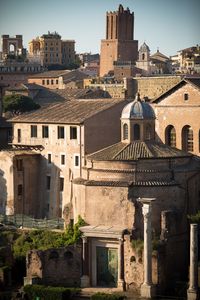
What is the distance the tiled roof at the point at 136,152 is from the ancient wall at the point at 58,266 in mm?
4049

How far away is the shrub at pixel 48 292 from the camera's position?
138 ft

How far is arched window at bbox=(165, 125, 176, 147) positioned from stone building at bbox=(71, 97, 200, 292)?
5919 millimetres

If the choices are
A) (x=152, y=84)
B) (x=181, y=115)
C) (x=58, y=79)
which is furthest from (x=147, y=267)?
(x=58, y=79)

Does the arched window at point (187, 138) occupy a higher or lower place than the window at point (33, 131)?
lower

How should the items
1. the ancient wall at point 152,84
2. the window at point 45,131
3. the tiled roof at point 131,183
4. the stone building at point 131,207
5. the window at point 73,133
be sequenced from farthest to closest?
the ancient wall at point 152,84 < the window at point 45,131 < the window at point 73,133 < the tiled roof at point 131,183 < the stone building at point 131,207

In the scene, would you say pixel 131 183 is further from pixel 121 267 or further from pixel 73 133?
pixel 73 133

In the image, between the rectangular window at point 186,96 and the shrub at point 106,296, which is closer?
the shrub at point 106,296

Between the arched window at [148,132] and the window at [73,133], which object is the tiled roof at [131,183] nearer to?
the arched window at [148,132]

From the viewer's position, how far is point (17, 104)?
241 ft

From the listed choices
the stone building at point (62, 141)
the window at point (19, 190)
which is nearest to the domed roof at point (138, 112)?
the stone building at point (62, 141)

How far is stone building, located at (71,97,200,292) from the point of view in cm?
4300

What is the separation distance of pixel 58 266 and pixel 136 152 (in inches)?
222

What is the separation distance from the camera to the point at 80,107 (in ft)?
180

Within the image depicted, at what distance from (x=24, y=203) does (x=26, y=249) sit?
24.4ft
